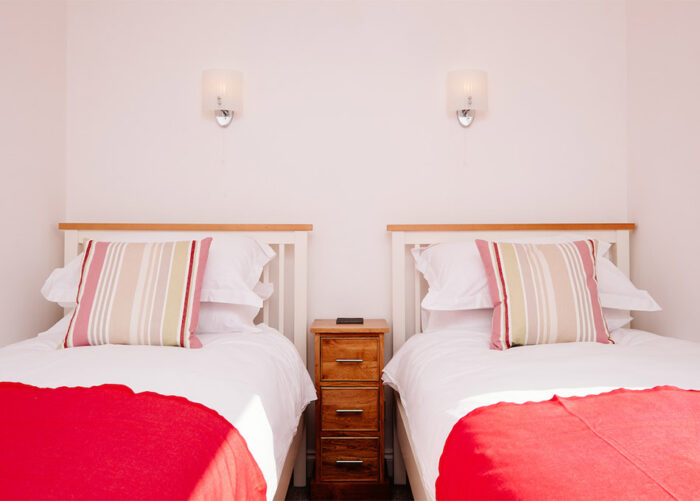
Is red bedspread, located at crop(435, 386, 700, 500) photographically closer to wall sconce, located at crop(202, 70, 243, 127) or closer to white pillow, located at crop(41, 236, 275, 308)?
white pillow, located at crop(41, 236, 275, 308)

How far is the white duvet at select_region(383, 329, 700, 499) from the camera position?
3.69 ft

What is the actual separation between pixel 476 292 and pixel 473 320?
0.39 ft

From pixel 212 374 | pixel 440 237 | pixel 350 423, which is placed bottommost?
pixel 350 423

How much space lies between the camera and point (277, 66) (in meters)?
2.35

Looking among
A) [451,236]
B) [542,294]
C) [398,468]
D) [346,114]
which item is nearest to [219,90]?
[346,114]

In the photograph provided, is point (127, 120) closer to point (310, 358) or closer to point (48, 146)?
point (48, 146)

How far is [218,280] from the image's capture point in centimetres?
190

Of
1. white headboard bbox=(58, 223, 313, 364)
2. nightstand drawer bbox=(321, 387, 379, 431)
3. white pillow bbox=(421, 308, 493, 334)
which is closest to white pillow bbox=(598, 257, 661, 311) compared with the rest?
white pillow bbox=(421, 308, 493, 334)

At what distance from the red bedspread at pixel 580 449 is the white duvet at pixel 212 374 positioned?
451mm

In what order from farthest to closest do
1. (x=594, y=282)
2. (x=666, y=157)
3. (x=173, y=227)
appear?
1. (x=173, y=227)
2. (x=666, y=157)
3. (x=594, y=282)

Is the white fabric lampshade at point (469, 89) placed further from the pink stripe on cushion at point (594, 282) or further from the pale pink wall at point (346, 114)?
the pink stripe on cushion at point (594, 282)

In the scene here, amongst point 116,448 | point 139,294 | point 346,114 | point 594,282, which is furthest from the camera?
point 346,114

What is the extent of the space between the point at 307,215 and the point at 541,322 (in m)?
1.14

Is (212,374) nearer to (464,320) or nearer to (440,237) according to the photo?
(464,320)
